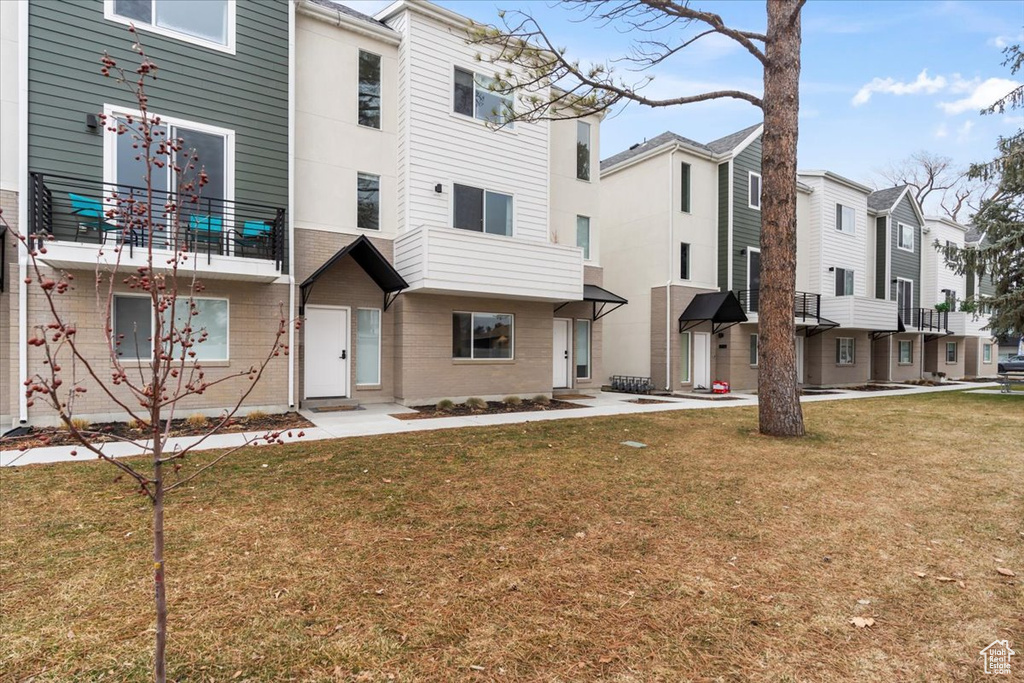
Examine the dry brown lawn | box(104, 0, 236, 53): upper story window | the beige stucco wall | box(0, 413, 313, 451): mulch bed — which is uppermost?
box(104, 0, 236, 53): upper story window

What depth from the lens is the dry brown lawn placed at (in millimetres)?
2578

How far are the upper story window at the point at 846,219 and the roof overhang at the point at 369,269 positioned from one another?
1891cm

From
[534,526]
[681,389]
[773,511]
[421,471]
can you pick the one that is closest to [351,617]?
[534,526]

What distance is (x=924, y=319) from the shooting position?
82.7 ft

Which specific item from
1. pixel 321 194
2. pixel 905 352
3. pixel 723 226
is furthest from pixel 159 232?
pixel 905 352

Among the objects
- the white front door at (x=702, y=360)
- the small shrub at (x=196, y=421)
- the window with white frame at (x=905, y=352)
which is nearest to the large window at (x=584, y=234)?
the white front door at (x=702, y=360)

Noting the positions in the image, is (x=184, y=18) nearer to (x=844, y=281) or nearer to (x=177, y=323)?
(x=177, y=323)

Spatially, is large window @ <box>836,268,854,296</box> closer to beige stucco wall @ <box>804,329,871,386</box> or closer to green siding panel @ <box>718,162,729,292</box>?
beige stucco wall @ <box>804,329,871,386</box>

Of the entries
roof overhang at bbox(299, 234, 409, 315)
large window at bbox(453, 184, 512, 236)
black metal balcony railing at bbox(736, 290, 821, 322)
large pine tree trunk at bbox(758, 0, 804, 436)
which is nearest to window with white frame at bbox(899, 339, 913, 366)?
black metal balcony railing at bbox(736, 290, 821, 322)

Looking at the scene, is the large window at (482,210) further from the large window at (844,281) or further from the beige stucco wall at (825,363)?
the large window at (844,281)

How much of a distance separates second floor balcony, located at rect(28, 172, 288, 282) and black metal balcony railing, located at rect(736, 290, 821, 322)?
579 inches

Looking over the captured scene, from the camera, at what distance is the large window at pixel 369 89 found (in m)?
11.9

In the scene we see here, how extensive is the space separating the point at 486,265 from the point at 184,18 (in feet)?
24.4

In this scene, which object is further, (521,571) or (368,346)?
(368,346)
